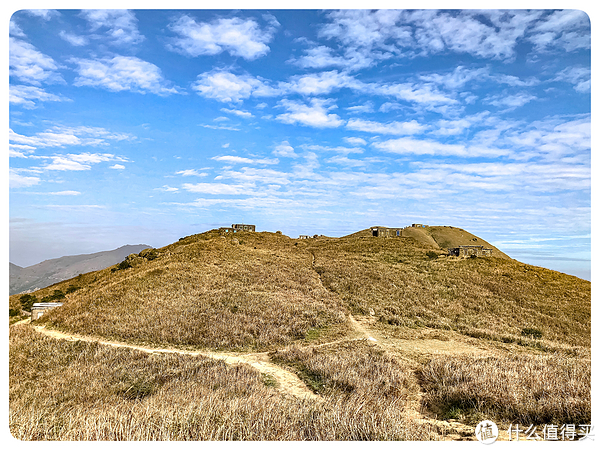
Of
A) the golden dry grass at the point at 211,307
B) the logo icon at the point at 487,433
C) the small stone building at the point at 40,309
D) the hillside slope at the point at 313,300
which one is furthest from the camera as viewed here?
the small stone building at the point at 40,309

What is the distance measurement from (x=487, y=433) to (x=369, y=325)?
14362mm

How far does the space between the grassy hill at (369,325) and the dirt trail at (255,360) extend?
406mm

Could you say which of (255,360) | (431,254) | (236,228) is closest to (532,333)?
(255,360)

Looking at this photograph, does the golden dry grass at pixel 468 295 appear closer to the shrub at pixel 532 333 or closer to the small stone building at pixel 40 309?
the shrub at pixel 532 333

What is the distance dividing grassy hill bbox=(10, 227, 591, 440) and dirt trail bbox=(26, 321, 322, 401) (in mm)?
406

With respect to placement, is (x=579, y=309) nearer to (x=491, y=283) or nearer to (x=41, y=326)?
(x=491, y=283)

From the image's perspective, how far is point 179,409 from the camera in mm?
5809

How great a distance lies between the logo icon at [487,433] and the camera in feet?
16.3

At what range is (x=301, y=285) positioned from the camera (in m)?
28.0

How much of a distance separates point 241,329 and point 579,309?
25983 millimetres

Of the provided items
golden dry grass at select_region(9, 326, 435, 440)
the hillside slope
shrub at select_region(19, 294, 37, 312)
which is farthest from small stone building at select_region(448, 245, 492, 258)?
shrub at select_region(19, 294, 37, 312)

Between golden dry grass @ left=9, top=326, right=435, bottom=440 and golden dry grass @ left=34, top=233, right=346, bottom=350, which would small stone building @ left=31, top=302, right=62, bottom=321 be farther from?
golden dry grass @ left=9, top=326, right=435, bottom=440

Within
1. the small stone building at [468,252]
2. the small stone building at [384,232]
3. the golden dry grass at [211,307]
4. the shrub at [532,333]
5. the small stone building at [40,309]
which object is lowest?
the small stone building at [40,309]

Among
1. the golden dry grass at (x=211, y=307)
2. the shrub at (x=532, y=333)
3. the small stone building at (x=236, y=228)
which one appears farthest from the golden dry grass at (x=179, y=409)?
the small stone building at (x=236, y=228)
